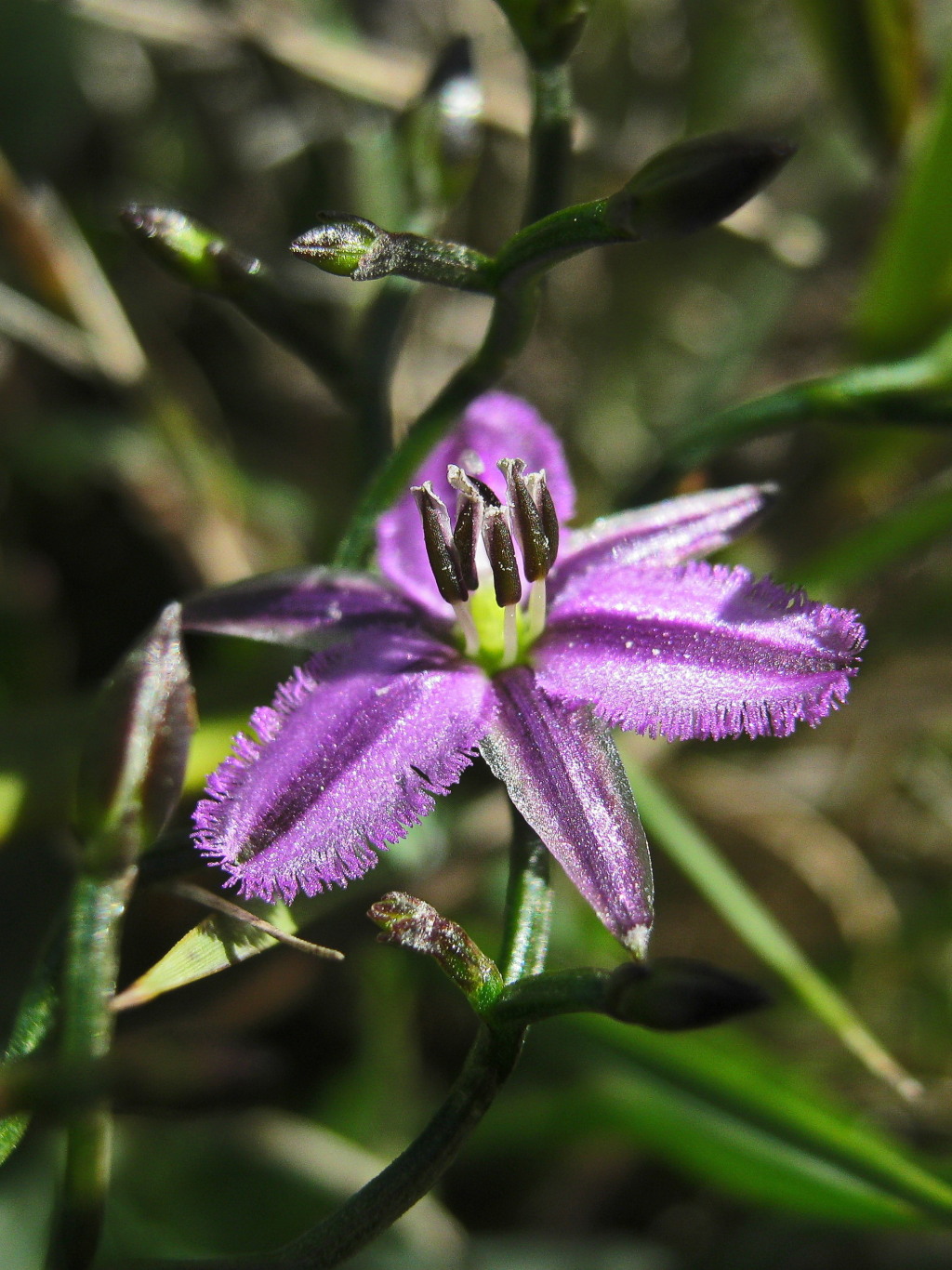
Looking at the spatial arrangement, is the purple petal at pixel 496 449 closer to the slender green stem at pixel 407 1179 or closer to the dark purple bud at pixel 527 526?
the dark purple bud at pixel 527 526

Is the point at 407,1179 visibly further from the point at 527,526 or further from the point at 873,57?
the point at 873,57

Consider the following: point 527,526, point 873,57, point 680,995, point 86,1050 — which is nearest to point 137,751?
point 86,1050

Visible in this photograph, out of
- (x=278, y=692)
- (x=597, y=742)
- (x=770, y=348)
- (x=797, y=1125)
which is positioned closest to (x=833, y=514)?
(x=770, y=348)

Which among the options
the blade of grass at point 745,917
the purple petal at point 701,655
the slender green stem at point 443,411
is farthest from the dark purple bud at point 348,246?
the blade of grass at point 745,917

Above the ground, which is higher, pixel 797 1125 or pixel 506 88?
pixel 506 88

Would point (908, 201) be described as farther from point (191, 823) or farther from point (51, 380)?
point (51, 380)

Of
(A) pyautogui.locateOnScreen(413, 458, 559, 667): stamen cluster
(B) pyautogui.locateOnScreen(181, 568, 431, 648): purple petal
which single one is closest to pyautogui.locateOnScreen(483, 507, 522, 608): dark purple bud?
(A) pyautogui.locateOnScreen(413, 458, 559, 667): stamen cluster
